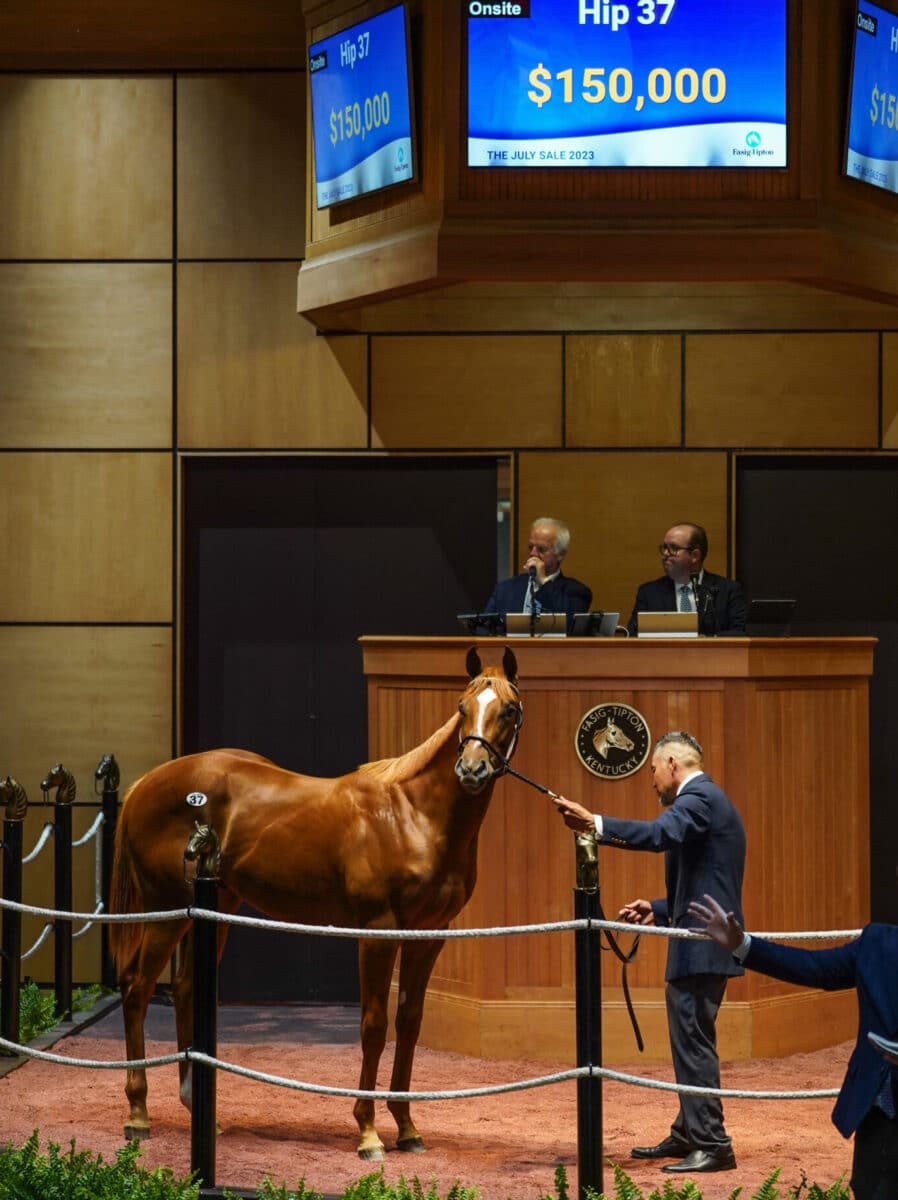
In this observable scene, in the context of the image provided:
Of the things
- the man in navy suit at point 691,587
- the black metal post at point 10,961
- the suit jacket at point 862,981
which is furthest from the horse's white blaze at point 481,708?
the black metal post at point 10,961

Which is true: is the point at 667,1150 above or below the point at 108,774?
below

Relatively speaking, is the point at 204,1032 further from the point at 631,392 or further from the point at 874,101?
the point at 874,101

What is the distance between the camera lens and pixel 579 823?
6113 mm

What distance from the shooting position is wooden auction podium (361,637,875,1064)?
788 cm

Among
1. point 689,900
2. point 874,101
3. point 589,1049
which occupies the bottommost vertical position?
point 589,1049

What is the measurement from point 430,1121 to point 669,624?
255 cm

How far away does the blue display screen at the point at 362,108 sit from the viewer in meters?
8.47

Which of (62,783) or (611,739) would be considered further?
(62,783)

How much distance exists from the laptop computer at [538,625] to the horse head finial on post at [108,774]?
2733 mm

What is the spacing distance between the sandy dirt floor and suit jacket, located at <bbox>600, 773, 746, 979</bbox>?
749mm

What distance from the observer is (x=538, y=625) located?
8.02 metres

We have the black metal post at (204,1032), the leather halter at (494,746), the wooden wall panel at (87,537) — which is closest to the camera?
the black metal post at (204,1032)

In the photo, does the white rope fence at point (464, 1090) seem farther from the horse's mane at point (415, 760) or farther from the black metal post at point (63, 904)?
the black metal post at point (63, 904)

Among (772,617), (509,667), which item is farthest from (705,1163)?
(772,617)
